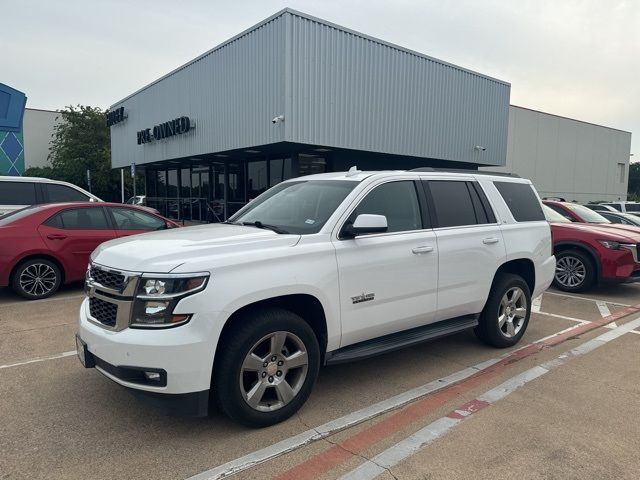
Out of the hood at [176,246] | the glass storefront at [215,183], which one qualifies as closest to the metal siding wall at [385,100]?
the glass storefront at [215,183]

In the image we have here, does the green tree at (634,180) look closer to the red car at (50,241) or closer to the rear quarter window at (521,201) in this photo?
the rear quarter window at (521,201)

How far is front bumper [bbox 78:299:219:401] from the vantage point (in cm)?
295

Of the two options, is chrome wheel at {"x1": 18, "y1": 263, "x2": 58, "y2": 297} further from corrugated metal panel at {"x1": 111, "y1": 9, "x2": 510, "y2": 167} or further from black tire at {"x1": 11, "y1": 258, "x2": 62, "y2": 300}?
corrugated metal panel at {"x1": 111, "y1": 9, "x2": 510, "y2": 167}

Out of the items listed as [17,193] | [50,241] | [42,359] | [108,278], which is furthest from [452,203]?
[17,193]

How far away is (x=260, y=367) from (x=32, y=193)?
27.6ft

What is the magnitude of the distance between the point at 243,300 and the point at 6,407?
2214 millimetres

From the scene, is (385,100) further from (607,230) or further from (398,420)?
(398,420)

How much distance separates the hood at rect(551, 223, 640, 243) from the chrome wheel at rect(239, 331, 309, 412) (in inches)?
278

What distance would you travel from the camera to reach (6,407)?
3.71 m

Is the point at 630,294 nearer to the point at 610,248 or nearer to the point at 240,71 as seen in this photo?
the point at 610,248

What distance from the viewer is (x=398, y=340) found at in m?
4.14

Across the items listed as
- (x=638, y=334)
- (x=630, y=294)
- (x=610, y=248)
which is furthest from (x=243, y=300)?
(x=630, y=294)

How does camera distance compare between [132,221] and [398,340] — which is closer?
[398,340]

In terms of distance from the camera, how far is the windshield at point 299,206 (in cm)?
394
